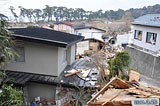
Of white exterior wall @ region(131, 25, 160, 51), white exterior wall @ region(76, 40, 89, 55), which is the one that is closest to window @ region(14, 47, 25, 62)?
white exterior wall @ region(76, 40, 89, 55)

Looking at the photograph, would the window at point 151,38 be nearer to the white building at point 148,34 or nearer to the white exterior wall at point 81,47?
the white building at point 148,34

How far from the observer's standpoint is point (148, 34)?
48.0 feet

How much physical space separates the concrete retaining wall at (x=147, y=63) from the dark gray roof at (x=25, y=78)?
27.1 ft

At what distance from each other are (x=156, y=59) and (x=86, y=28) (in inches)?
624

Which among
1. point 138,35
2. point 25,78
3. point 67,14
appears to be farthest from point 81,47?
point 67,14

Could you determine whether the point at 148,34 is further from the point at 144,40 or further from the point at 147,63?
the point at 147,63

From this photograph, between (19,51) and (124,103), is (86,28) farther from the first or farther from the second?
(124,103)

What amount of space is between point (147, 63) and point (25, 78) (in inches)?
396

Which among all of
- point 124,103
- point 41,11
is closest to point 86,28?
point 124,103

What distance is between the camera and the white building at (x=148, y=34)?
43.1 feet

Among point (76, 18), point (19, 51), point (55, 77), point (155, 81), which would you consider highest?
point (76, 18)

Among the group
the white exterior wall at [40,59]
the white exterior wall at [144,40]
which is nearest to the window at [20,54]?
the white exterior wall at [40,59]

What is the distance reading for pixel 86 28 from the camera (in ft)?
79.6

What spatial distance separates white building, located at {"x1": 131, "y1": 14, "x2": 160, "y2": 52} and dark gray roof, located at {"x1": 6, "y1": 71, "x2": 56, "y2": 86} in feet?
38.2
